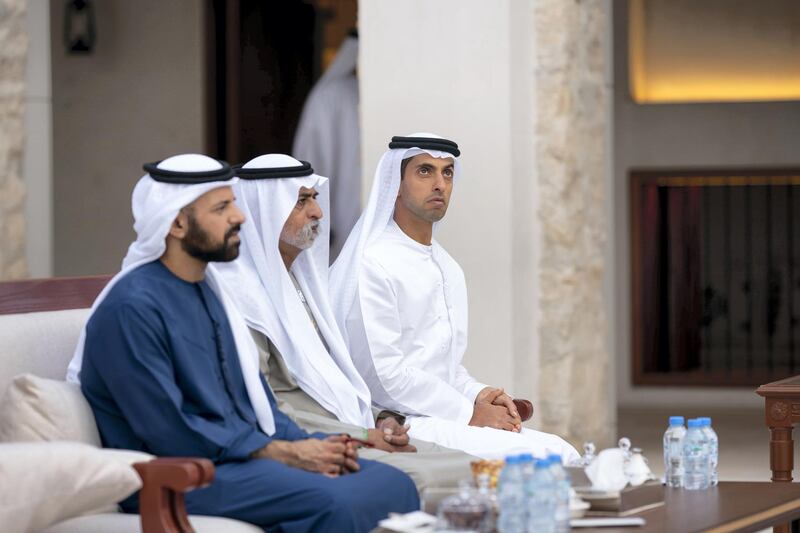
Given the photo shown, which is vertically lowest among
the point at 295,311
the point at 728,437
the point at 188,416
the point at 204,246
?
the point at 728,437

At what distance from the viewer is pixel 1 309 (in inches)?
176

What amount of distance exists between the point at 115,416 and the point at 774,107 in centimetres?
713

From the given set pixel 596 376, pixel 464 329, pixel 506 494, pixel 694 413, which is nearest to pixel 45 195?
pixel 464 329

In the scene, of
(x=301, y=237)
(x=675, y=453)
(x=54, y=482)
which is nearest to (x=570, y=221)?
(x=301, y=237)

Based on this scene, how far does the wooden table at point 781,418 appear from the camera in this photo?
5312 millimetres

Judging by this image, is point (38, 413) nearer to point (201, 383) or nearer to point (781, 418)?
point (201, 383)

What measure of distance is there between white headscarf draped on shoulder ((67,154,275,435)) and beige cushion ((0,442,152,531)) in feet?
2.10

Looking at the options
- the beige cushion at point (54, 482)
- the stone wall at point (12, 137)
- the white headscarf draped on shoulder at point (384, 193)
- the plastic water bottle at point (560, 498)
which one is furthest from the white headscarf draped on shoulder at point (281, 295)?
the stone wall at point (12, 137)

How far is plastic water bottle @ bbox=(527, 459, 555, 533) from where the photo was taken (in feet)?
10.8

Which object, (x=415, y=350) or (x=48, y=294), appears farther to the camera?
(x=415, y=350)

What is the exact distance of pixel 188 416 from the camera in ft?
12.9

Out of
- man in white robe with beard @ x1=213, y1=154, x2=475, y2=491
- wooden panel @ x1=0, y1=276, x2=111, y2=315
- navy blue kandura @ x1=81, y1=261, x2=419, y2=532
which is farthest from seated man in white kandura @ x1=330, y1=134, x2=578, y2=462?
navy blue kandura @ x1=81, y1=261, x2=419, y2=532

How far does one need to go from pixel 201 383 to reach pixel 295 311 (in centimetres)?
78

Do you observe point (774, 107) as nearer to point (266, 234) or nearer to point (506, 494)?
point (266, 234)
